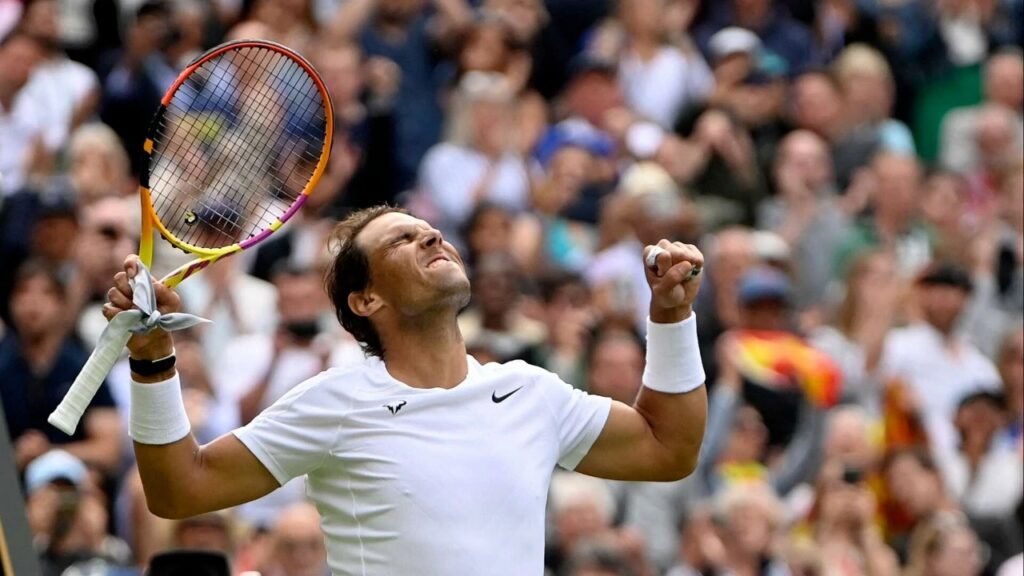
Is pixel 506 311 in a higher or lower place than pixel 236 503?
lower

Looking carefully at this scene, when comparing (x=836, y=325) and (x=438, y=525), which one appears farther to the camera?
(x=836, y=325)

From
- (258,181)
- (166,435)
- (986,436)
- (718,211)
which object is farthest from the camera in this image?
(718,211)

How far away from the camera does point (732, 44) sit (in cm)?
1380

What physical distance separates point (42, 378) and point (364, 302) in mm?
4646

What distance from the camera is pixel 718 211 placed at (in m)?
12.8

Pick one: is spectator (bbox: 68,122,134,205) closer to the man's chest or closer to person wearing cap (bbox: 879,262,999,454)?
person wearing cap (bbox: 879,262,999,454)

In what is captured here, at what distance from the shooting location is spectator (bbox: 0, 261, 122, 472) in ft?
32.3

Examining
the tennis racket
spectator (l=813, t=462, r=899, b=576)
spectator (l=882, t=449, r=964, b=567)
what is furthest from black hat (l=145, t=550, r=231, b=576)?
spectator (l=882, t=449, r=964, b=567)

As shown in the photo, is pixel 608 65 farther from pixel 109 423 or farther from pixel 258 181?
pixel 258 181

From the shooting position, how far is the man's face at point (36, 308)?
33.5 ft

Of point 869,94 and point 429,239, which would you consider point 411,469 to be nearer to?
point 429,239

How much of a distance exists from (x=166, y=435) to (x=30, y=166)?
633 cm

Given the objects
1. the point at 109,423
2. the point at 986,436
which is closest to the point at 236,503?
the point at 109,423

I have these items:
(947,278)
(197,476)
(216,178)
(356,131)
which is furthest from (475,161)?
(197,476)
